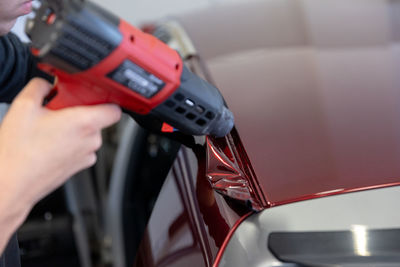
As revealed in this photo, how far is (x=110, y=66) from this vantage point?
63 centimetres

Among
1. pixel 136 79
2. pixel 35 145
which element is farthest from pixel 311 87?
pixel 35 145

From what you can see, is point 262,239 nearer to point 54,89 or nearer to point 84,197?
point 54,89

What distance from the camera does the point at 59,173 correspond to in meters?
0.67

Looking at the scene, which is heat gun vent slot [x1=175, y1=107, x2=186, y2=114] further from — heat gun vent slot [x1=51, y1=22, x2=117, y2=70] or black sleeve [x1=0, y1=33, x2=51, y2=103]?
black sleeve [x1=0, y1=33, x2=51, y2=103]

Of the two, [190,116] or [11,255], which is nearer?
[190,116]

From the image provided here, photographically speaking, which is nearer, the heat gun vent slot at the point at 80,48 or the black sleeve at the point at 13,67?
the heat gun vent slot at the point at 80,48

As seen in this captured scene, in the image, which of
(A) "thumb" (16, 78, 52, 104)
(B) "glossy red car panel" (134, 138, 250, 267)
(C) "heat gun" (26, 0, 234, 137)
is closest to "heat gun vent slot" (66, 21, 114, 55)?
(C) "heat gun" (26, 0, 234, 137)

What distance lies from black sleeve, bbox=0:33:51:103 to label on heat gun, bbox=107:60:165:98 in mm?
313

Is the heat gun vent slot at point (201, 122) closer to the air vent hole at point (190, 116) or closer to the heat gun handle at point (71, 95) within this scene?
the air vent hole at point (190, 116)

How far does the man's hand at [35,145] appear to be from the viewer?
632 mm

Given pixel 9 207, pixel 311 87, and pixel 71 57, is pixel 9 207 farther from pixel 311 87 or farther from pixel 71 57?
pixel 311 87

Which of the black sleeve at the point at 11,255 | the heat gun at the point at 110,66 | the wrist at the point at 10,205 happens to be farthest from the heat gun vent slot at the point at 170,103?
the black sleeve at the point at 11,255

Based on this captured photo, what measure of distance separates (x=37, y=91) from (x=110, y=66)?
0.11m

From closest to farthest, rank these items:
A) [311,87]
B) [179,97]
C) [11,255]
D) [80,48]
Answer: [80,48] → [179,97] → [11,255] → [311,87]
